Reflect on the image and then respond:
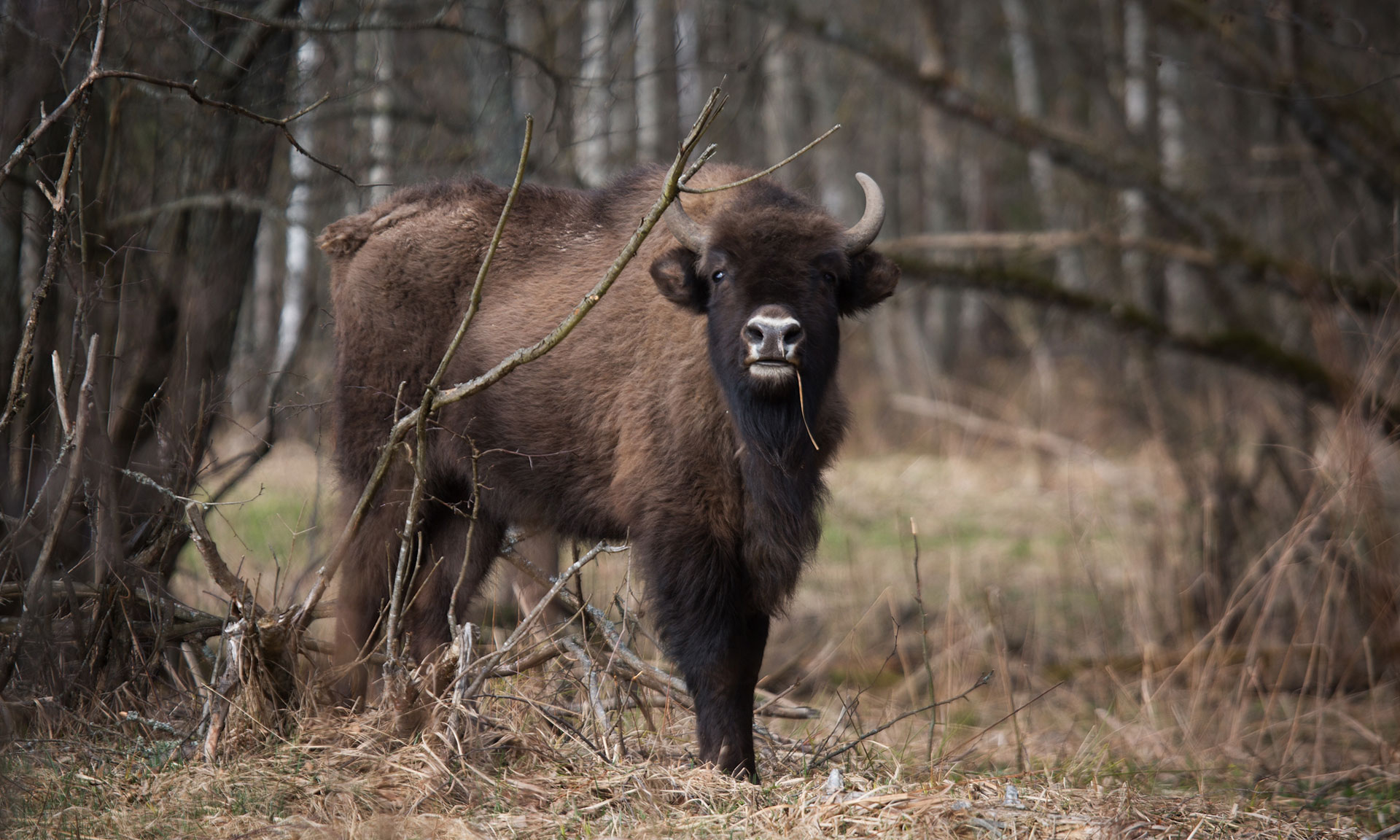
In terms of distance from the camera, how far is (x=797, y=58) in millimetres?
17500

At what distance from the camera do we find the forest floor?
12.0ft

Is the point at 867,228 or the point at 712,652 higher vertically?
the point at 867,228

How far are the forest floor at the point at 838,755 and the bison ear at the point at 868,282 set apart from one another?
96 cm

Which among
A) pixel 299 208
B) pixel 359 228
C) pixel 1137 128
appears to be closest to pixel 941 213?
pixel 1137 128

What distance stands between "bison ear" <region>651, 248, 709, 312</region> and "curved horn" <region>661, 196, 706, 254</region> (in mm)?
49

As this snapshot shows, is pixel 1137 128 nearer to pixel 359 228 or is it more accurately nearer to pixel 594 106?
pixel 594 106

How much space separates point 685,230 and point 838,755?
90.0 inches

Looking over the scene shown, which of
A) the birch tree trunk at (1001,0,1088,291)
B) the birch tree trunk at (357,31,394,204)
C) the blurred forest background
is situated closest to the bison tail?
the birch tree trunk at (357,31,394,204)

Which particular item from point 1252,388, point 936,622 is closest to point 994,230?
point 1252,388

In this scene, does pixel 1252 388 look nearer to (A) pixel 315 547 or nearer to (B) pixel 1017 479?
(B) pixel 1017 479

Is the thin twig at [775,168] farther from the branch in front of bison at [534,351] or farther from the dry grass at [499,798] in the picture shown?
the dry grass at [499,798]

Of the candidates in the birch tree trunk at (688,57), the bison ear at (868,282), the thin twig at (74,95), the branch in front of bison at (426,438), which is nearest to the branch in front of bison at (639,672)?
the branch in front of bison at (426,438)

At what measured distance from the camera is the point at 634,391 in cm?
511

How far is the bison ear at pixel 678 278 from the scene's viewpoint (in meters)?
4.89
